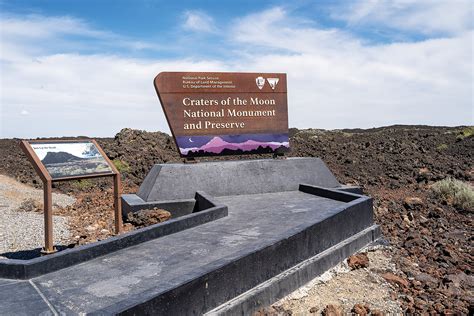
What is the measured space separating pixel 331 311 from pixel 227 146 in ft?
18.0

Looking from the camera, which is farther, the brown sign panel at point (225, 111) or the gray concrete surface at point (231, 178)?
the brown sign panel at point (225, 111)

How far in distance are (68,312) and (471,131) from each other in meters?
29.9

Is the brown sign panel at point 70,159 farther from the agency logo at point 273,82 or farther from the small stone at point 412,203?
the small stone at point 412,203

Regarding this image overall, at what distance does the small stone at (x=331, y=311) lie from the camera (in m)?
4.19

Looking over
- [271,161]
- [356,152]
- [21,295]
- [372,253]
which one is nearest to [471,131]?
[356,152]

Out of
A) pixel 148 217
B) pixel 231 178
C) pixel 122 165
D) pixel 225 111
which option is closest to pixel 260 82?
pixel 225 111

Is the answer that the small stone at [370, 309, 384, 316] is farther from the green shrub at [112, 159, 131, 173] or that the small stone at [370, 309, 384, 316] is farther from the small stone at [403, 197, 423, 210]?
the green shrub at [112, 159, 131, 173]

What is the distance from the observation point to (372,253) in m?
6.39

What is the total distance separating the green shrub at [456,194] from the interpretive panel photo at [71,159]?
27.3 feet

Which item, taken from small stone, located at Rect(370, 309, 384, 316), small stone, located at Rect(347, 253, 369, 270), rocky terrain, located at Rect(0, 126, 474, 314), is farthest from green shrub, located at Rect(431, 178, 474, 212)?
small stone, located at Rect(370, 309, 384, 316)

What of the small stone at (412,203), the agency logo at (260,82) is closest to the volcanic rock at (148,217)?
the agency logo at (260,82)

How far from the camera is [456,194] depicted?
11.0m

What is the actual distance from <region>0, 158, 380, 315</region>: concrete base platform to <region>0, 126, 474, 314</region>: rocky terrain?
52 cm

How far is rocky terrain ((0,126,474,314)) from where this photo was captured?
18.0ft
